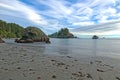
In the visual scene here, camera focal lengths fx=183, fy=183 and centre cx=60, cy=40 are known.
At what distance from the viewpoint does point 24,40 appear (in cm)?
8881

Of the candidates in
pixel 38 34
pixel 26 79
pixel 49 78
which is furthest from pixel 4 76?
pixel 38 34

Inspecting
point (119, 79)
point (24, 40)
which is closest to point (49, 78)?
point (119, 79)

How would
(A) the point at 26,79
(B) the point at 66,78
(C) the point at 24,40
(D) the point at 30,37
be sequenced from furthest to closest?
(D) the point at 30,37
(C) the point at 24,40
(B) the point at 66,78
(A) the point at 26,79

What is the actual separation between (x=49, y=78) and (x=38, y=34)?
87.2 metres

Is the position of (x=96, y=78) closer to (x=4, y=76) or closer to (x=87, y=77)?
(x=87, y=77)

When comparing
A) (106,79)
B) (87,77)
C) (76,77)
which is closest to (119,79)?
(106,79)

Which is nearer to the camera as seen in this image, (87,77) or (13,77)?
(13,77)

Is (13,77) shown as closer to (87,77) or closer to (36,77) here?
(36,77)

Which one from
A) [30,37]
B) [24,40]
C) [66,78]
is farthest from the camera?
[30,37]

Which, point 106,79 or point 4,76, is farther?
point 106,79

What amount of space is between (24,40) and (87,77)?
76997 mm

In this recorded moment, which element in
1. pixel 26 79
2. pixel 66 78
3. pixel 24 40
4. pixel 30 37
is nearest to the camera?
pixel 26 79

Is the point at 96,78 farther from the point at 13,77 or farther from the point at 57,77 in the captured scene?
the point at 13,77

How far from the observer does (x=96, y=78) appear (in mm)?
14328
